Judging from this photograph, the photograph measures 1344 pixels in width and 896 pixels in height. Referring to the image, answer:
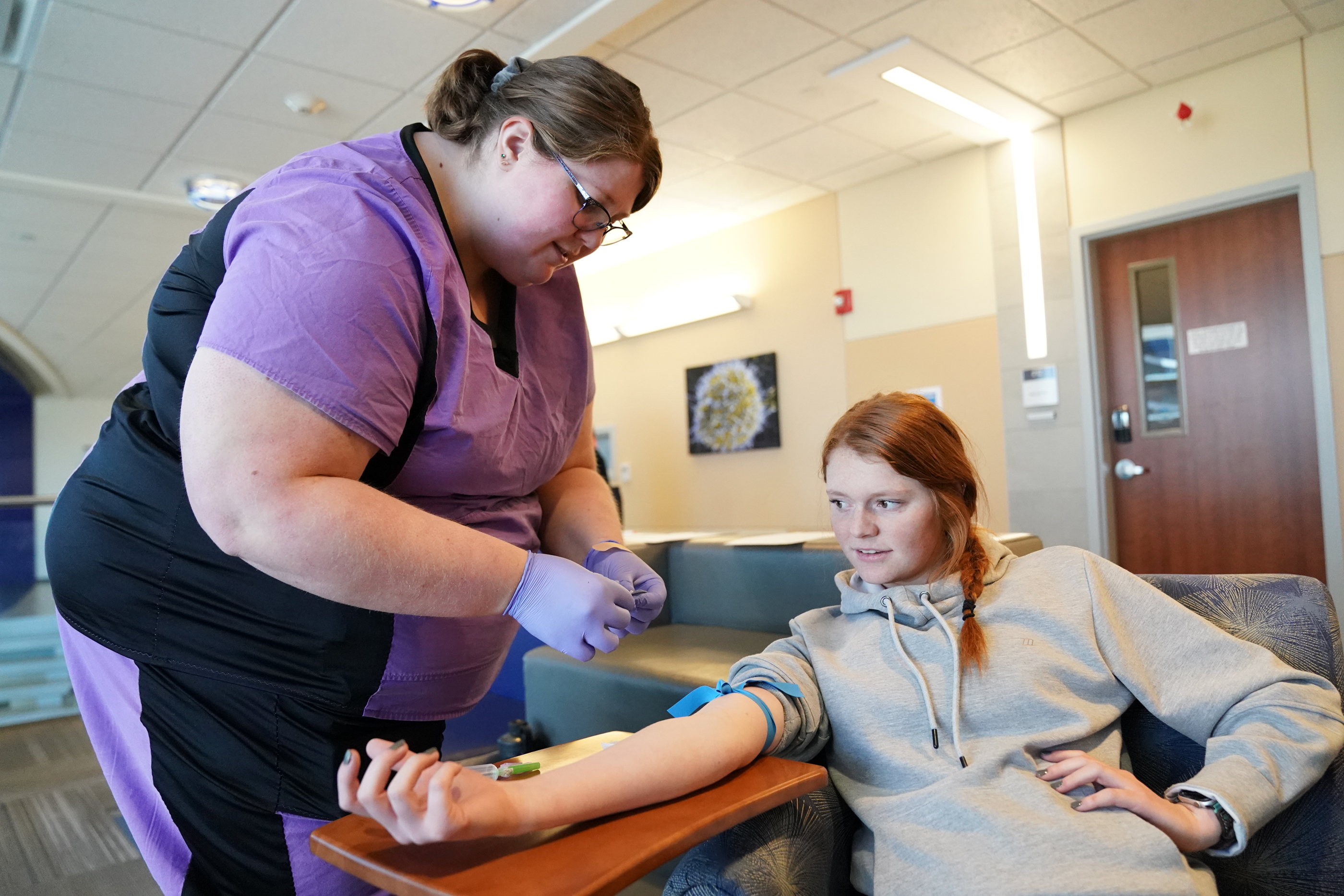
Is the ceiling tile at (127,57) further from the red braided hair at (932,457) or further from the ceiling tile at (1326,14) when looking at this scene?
the ceiling tile at (1326,14)

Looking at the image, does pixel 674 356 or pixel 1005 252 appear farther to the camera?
pixel 674 356

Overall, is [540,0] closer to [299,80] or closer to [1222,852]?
[299,80]

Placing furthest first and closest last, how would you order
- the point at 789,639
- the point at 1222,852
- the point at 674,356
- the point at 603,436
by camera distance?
the point at 603,436
the point at 674,356
the point at 789,639
the point at 1222,852

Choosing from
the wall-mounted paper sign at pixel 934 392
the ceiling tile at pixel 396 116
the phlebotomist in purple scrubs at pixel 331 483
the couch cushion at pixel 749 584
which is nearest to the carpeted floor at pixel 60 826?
the phlebotomist in purple scrubs at pixel 331 483

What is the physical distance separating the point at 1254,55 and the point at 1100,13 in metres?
0.91

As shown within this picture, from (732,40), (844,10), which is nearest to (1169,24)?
(844,10)

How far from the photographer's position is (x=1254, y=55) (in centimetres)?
359

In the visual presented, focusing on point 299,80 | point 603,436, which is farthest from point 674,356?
point 299,80

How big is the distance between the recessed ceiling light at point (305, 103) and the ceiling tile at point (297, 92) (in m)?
0.02

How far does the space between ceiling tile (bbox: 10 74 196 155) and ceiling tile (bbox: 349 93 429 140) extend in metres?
0.71

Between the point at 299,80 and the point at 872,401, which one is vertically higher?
the point at 299,80

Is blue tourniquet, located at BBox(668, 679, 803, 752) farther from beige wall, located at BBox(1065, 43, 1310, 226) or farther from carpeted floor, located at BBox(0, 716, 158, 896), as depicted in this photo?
beige wall, located at BBox(1065, 43, 1310, 226)

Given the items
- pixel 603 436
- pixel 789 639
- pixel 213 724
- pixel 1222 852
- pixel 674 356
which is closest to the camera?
pixel 213 724

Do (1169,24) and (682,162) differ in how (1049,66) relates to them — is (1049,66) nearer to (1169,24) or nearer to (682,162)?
(1169,24)
